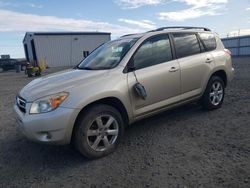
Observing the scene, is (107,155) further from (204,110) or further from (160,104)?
(204,110)

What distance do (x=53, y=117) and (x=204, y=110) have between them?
12.2ft

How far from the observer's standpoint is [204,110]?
237 inches

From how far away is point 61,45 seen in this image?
124 feet

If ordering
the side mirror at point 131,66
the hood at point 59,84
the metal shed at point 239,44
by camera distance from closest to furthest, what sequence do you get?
the hood at point 59,84 < the side mirror at point 131,66 < the metal shed at point 239,44

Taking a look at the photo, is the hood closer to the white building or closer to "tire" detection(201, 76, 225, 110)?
"tire" detection(201, 76, 225, 110)

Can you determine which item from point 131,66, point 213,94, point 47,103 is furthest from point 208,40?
point 47,103

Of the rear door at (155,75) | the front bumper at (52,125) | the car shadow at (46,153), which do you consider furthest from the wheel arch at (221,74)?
the front bumper at (52,125)

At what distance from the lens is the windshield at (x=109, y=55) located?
450 centimetres

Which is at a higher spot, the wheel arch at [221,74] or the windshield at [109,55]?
the windshield at [109,55]

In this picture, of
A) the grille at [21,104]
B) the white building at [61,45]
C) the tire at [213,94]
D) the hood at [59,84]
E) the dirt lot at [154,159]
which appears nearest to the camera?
the dirt lot at [154,159]

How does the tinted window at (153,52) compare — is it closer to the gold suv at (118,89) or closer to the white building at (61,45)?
the gold suv at (118,89)

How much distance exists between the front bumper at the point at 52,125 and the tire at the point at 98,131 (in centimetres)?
16

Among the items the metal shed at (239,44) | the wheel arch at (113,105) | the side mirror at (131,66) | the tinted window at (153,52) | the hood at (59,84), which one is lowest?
the wheel arch at (113,105)

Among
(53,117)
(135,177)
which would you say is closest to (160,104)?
(135,177)
